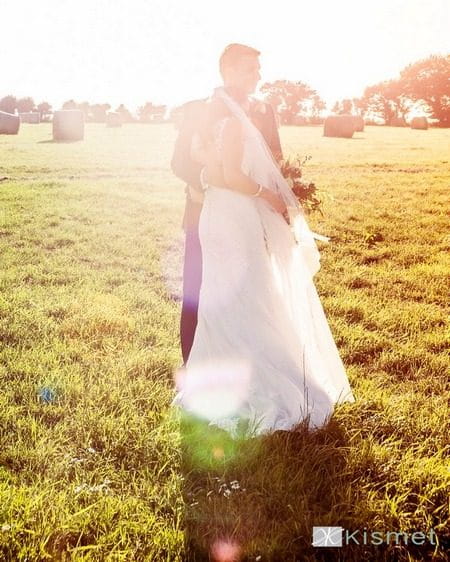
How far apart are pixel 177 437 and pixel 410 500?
4.57ft

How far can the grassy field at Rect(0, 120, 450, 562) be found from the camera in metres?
2.76

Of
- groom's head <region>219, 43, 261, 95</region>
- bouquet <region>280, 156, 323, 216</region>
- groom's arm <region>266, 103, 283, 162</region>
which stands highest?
groom's head <region>219, 43, 261, 95</region>

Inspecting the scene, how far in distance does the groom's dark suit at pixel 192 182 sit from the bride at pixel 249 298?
215 millimetres

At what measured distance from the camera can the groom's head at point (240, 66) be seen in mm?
3529

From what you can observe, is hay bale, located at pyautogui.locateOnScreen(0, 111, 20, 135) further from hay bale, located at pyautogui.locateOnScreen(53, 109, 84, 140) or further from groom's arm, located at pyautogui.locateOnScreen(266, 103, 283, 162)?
groom's arm, located at pyautogui.locateOnScreen(266, 103, 283, 162)

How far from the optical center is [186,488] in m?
3.10

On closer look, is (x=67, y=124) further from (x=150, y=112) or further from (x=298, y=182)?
(x=150, y=112)

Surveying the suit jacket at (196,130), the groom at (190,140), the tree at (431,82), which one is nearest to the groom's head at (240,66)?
the groom at (190,140)

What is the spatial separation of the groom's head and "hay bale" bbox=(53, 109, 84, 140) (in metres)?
30.1

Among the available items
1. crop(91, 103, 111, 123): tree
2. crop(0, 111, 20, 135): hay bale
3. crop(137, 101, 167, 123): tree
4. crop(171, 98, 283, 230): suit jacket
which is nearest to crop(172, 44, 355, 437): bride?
crop(171, 98, 283, 230): suit jacket

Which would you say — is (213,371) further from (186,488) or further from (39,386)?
(39,386)

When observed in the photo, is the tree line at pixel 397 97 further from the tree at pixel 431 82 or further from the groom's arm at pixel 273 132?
the groom's arm at pixel 273 132

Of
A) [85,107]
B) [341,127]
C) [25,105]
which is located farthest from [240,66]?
[25,105]

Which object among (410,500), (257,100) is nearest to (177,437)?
(410,500)
